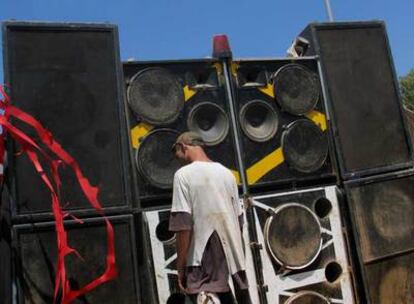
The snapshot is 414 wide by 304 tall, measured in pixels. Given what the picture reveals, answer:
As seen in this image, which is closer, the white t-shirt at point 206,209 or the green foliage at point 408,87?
the white t-shirt at point 206,209

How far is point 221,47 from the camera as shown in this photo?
316 centimetres

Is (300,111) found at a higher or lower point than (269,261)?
higher

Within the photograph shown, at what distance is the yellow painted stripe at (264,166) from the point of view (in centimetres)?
309

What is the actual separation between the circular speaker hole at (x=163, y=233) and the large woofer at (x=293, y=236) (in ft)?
1.71

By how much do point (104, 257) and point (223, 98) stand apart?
1.12 metres

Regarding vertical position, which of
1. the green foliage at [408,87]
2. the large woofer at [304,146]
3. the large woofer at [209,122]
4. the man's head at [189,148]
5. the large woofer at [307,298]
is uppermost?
the green foliage at [408,87]

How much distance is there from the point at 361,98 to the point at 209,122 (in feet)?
3.17

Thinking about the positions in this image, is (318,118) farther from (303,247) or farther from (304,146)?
(303,247)

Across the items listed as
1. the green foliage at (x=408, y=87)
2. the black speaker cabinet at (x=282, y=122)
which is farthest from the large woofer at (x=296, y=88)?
the green foliage at (x=408, y=87)

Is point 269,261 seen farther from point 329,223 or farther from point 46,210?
point 46,210

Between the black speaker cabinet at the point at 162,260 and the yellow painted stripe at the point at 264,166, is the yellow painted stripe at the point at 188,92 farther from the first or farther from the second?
the black speaker cabinet at the point at 162,260

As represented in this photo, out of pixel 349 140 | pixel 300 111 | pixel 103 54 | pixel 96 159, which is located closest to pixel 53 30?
pixel 103 54

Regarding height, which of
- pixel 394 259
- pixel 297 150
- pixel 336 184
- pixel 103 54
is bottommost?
pixel 394 259

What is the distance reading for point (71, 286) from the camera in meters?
2.54
